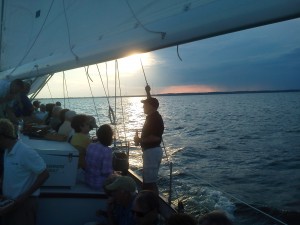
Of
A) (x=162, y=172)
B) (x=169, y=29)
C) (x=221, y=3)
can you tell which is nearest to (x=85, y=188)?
(x=169, y=29)

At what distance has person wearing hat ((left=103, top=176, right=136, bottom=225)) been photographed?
3.54 metres

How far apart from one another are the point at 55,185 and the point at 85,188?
1.23 feet

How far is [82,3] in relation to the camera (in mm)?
4574

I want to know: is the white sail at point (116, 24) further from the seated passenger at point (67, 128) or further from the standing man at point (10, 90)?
the seated passenger at point (67, 128)

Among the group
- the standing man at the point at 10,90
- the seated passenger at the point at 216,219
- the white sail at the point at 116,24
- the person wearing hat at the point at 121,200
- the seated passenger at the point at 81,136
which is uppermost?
the white sail at the point at 116,24

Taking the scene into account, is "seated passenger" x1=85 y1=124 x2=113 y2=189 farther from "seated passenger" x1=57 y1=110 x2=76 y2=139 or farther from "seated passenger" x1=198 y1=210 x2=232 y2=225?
"seated passenger" x1=198 y1=210 x2=232 y2=225

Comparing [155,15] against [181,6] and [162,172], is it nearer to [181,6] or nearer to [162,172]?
[181,6]

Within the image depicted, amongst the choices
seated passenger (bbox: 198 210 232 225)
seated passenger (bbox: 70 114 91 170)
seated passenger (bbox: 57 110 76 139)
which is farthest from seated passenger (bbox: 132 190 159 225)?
seated passenger (bbox: 57 110 76 139)

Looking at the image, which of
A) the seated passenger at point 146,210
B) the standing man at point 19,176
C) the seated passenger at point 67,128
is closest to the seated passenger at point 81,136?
the seated passenger at point 67,128

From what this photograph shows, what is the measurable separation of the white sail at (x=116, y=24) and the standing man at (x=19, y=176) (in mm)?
1135

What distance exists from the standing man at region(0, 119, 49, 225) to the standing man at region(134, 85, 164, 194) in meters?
1.97

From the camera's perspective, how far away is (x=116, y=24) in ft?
12.3

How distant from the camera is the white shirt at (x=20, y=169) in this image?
10.4ft

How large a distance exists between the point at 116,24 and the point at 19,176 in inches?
69.4
